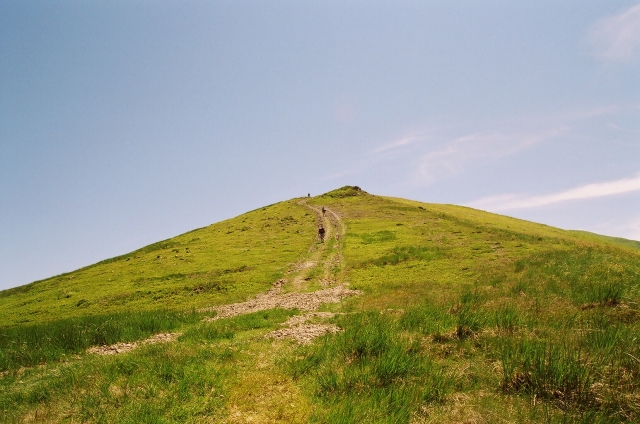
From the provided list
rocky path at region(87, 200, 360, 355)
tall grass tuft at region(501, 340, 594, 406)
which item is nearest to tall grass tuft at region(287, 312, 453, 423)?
tall grass tuft at region(501, 340, 594, 406)

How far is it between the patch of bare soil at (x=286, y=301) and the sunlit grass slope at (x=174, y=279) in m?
2.68

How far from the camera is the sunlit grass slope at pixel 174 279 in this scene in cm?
2983

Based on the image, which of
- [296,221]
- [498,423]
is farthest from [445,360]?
[296,221]

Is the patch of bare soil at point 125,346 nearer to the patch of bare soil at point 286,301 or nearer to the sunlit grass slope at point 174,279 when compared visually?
the patch of bare soil at point 286,301

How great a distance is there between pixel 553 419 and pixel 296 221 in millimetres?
59415

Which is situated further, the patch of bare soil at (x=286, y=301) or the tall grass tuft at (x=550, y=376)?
the patch of bare soil at (x=286, y=301)

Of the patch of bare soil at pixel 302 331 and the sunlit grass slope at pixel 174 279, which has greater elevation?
the sunlit grass slope at pixel 174 279

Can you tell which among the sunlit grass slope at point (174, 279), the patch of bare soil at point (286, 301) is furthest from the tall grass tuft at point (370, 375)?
the sunlit grass slope at point (174, 279)

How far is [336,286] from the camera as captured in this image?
2723cm

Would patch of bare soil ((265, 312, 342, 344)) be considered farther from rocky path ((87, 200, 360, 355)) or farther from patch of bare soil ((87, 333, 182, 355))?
patch of bare soil ((87, 333, 182, 355))

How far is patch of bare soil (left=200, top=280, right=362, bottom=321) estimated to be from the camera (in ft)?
70.2

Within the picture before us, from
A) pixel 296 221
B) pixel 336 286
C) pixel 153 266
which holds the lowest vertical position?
pixel 336 286

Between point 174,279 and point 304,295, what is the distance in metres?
18.5

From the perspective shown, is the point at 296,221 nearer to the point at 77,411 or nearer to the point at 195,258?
the point at 195,258
